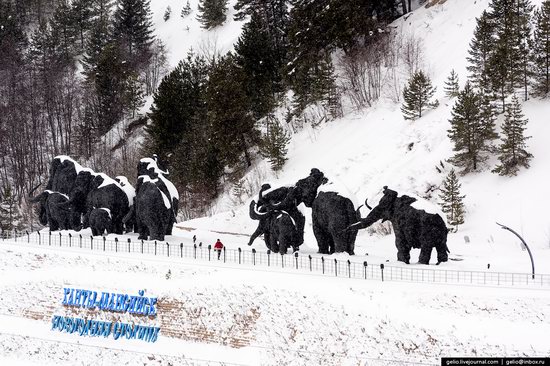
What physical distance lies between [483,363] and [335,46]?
3395cm

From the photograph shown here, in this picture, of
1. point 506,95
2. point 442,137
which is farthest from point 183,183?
point 506,95

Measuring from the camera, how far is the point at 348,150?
3938 centimetres

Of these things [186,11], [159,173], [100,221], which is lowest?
[100,221]

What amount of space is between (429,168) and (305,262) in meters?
15.4

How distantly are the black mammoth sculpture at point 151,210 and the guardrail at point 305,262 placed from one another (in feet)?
2.10

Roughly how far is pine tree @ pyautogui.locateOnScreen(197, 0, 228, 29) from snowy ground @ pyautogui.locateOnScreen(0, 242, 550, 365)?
2233 inches

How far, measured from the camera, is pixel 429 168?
111ft

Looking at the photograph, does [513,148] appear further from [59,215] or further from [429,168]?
[59,215]

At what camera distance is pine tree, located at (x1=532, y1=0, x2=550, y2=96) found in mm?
33375

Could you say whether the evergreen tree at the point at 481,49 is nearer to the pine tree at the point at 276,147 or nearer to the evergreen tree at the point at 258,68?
the pine tree at the point at 276,147

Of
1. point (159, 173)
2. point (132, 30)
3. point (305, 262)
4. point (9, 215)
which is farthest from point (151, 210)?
point (132, 30)

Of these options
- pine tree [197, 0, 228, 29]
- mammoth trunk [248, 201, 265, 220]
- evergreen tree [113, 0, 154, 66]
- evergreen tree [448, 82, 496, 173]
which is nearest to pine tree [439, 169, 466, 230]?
evergreen tree [448, 82, 496, 173]

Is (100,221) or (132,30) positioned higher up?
(132,30)

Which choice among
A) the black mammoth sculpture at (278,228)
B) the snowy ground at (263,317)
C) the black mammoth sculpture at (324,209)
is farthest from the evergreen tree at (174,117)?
the snowy ground at (263,317)
